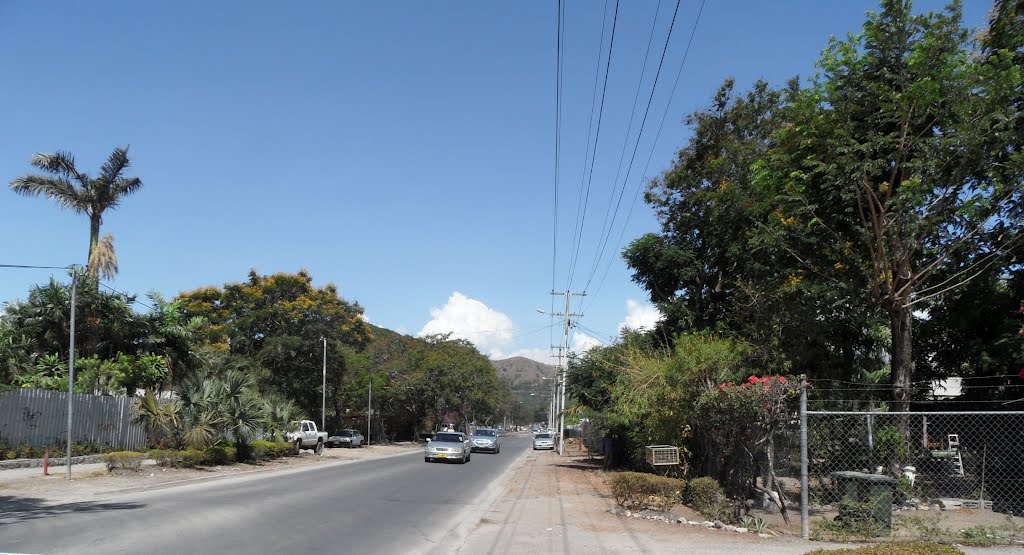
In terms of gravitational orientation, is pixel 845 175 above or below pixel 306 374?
above

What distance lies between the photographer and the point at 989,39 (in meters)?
16.1

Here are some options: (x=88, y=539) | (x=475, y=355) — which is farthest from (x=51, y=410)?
(x=475, y=355)

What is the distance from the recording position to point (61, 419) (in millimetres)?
23969

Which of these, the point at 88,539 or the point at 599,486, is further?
the point at 599,486

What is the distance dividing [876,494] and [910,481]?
117 inches

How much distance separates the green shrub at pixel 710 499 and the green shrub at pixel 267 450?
66.6 feet

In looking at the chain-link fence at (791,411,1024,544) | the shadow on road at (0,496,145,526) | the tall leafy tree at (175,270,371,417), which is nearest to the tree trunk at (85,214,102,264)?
the tall leafy tree at (175,270,371,417)

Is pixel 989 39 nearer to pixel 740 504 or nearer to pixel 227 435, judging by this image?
pixel 740 504

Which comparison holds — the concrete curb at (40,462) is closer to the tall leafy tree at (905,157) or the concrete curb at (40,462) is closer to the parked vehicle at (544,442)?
the tall leafy tree at (905,157)

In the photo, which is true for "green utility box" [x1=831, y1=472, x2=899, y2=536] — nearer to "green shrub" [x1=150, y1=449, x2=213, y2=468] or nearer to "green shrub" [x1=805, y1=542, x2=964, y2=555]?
"green shrub" [x1=805, y1=542, x2=964, y2=555]

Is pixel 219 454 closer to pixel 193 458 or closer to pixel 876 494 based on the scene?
pixel 193 458

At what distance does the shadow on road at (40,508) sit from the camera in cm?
1190

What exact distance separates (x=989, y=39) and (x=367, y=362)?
162 feet

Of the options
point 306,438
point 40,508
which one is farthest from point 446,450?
point 40,508
